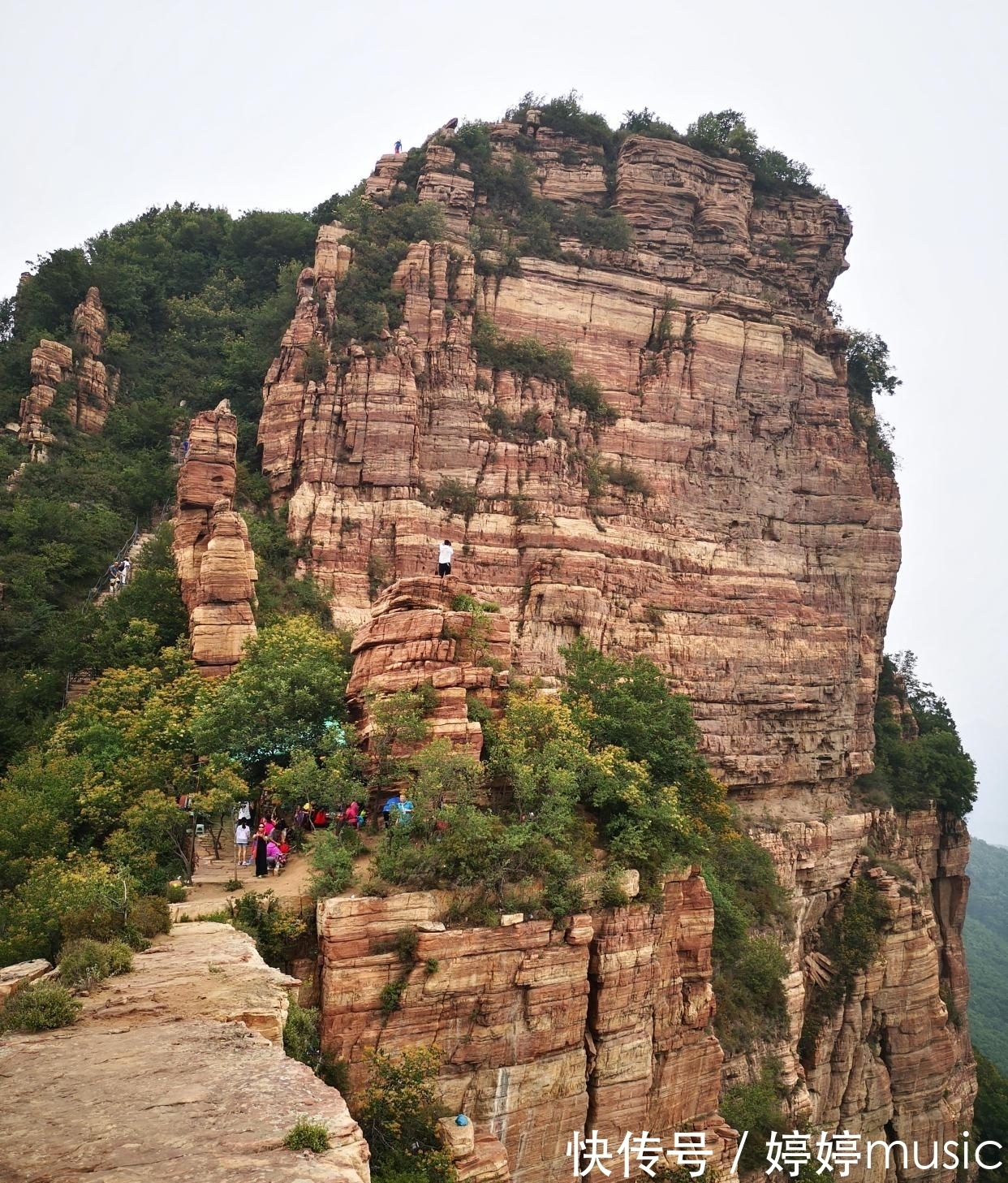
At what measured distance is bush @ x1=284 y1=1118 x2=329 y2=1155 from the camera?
Answer: 727cm

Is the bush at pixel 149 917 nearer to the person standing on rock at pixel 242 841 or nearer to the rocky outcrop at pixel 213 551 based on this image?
the person standing on rock at pixel 242 841

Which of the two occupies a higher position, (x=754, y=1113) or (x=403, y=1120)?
(x=403, y=1120)

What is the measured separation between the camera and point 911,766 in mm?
45688

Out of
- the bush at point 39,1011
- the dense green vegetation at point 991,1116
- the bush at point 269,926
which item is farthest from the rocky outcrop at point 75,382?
the dense green vegetation at point 991,1116

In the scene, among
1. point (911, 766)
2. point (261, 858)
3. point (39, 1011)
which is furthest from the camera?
point (911, 766)

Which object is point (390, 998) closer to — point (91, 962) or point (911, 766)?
→ point (91, 962)

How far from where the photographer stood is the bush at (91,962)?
10758 mm

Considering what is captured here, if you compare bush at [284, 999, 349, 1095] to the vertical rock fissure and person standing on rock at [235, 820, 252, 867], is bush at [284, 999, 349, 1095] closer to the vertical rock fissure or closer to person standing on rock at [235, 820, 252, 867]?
person standing on rock at [235, 820, 252, 867]

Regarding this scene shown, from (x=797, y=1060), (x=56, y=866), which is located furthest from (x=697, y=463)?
(x=56, y=866)

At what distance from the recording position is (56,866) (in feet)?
53.3

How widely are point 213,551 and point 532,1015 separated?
655 inches

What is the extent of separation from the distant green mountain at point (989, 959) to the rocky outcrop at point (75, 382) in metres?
66.1

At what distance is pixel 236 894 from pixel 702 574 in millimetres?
29030

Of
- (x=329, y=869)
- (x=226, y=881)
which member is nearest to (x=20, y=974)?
(x=329, y=869)
